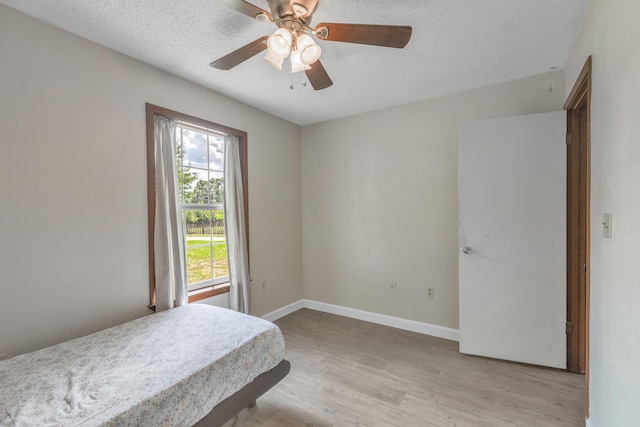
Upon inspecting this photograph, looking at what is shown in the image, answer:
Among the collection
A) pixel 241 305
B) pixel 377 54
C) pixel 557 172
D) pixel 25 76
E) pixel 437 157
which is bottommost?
pixel 241 305

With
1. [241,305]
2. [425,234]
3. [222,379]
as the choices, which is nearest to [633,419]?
[222,379]

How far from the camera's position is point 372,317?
3.37m

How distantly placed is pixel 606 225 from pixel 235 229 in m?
2.74

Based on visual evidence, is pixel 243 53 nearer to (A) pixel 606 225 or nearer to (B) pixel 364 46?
(B) pixel 364 46

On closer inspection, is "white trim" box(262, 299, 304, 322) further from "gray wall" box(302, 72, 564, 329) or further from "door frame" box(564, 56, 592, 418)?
"door frame" box(564, 56, 592, 418)

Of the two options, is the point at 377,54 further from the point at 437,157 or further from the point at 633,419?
the point at 633,419

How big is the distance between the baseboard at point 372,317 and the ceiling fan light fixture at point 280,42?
2.82 m

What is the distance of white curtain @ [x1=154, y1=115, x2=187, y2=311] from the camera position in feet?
7.52

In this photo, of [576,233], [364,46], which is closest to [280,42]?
[364,46]

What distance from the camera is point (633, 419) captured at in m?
1.03

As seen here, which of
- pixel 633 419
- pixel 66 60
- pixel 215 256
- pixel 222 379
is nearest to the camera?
pixel 633 419

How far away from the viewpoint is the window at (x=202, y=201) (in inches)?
103

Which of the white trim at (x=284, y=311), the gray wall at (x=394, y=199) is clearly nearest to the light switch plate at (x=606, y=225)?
the gray wall at (x=394, y=199)

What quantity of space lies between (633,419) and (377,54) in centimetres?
235
